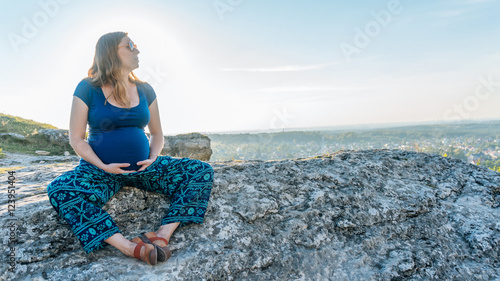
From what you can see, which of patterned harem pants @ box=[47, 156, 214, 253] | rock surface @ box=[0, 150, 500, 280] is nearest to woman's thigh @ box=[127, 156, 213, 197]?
patterned harem pants @ box=[47, 156, 214, 253]

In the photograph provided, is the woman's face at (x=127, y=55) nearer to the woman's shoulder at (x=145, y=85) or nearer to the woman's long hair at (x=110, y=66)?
the woman's long hair at (x=110, y=66)

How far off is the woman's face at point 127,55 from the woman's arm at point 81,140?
2.24 feet

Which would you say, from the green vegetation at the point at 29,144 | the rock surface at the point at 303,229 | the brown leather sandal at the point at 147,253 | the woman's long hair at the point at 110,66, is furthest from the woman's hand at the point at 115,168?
the green vegetation at the point at 29,144

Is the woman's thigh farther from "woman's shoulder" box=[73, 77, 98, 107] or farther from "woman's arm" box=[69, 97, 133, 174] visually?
"woman's shoulder" box=[73, 77, 98, 107]

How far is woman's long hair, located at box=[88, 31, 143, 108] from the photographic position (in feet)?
10.4

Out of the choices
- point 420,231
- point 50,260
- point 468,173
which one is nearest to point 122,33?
point 50,260

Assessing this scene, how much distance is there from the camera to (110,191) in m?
3.03

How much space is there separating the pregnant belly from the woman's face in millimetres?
774

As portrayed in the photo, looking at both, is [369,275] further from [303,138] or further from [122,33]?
[303,138]

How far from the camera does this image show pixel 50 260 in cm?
240

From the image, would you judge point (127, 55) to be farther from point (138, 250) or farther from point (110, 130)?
point (138, 250)

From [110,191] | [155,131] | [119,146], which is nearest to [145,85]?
[155,131]

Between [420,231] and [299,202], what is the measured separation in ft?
4.69

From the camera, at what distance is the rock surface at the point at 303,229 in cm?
247
